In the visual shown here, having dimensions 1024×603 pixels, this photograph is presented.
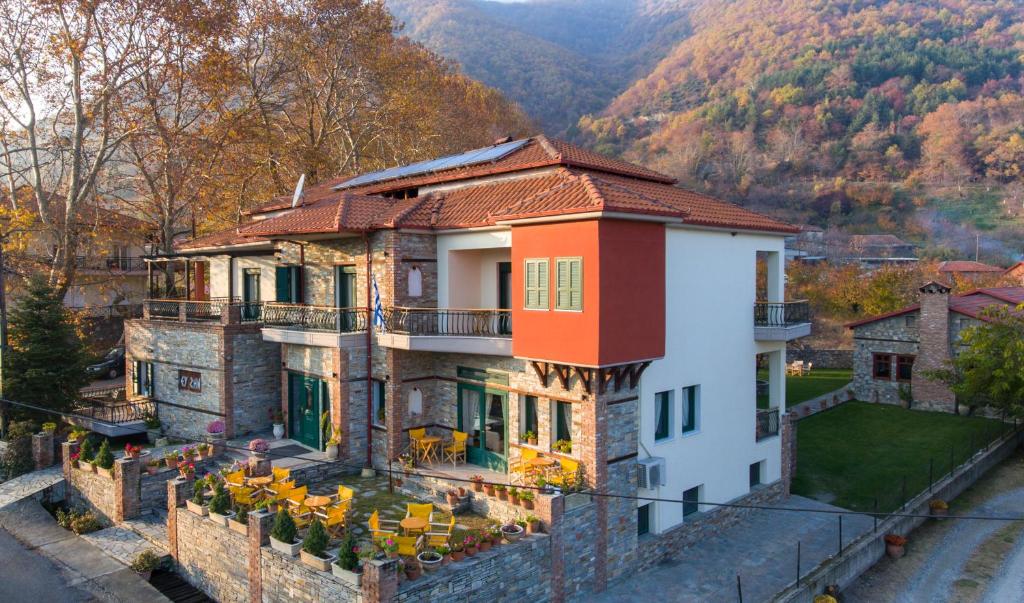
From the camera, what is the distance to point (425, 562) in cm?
1078

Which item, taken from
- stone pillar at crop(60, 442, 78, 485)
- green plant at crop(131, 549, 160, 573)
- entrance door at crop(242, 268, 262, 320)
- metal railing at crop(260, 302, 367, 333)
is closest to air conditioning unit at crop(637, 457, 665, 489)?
metal railing at crop(260, 302, 367, 333)

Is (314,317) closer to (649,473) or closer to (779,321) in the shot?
(649,473)

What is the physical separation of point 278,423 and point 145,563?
5995 mm

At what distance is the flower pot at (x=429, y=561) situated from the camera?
35.1 feet

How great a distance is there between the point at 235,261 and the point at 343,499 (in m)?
13.6

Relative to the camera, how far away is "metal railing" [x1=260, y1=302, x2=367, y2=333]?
55.4 feet

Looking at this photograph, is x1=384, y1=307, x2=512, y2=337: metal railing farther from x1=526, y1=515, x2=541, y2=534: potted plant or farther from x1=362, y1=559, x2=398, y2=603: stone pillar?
x1=362, y1=559, x2=398, y2=603: stone pillar

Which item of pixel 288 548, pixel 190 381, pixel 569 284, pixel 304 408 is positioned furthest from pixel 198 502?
pixel 569 284

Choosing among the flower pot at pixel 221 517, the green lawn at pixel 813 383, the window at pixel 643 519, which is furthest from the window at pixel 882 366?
the flower pot at pixel 221 517

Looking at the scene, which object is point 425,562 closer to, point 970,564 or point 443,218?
point 443,218

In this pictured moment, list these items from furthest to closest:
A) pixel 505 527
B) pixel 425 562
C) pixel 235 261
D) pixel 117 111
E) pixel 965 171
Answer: pixel 965 171
pixel 117 111
pixel 235 261
pixel 505 527
pixel 425 562

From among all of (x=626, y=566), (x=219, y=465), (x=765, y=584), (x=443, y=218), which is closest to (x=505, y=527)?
(x=626, y=566)

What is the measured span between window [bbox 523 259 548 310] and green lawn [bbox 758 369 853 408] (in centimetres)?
1927

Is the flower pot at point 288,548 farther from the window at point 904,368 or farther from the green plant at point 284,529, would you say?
the window at point 904,368
